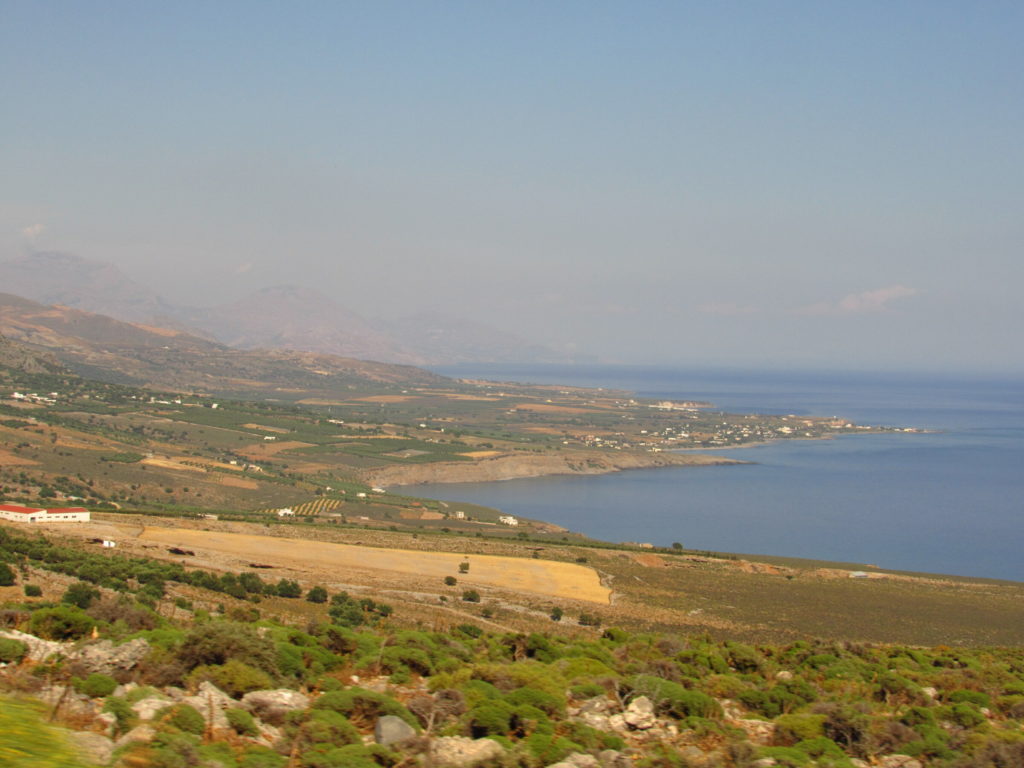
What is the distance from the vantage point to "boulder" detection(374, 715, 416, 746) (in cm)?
752

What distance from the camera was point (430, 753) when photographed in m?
7.21

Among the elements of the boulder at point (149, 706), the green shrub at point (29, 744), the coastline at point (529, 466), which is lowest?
the coastline at point (529, 466)

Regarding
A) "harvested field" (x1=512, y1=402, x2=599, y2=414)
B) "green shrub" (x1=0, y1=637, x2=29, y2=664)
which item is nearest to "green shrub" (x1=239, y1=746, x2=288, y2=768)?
"green shrub" (x1=0, y1=637, x2=29, y2=664)

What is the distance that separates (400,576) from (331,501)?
103 ft

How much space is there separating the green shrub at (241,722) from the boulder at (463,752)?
1584 mm

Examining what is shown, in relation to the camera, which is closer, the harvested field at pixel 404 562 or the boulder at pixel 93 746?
the boulder at pixel 93 746

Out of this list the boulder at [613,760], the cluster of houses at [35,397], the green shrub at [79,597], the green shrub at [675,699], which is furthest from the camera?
the cluster of houses at [35,397]

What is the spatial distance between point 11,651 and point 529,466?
8505cm

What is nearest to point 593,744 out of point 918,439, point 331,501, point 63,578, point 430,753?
point 430,753

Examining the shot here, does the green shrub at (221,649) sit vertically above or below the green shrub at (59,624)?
above

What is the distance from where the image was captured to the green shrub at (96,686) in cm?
783

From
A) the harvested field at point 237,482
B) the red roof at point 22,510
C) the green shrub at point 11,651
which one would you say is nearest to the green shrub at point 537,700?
the green shrub at point 11,651

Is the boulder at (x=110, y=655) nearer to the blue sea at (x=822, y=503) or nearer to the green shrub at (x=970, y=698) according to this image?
the green shrub at (x=970, y=698)

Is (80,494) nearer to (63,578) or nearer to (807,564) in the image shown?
(63,578)
